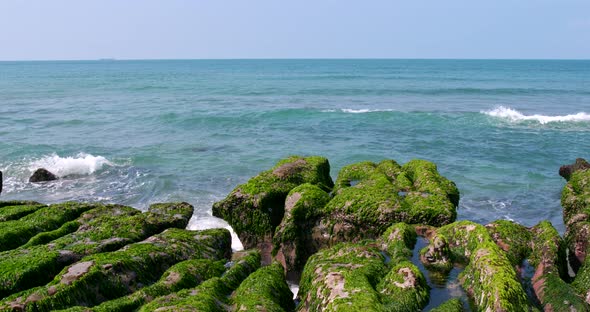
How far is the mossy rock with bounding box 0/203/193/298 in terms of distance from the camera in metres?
9.90

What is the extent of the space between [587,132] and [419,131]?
14.1m

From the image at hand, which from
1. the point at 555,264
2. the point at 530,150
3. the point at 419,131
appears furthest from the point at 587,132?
the point at 555,264

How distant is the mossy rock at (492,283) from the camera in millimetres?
8375

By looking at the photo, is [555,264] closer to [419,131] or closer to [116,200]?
[116,200]

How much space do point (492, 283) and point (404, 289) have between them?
1.70m

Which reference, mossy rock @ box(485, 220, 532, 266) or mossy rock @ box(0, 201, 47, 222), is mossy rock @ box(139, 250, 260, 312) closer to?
mossy rock @ box(485, 220, 532, 266)

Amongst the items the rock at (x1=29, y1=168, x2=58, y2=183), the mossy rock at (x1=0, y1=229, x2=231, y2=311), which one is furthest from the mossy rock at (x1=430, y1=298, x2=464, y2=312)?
the rock at (x1=29, y1=168, x2=58, y2=183)

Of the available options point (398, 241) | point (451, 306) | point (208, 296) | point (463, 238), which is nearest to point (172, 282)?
point (208, 296)

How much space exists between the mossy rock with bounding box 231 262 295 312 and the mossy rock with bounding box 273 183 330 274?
2.53 metres

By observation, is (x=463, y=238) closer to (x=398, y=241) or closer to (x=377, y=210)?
(x=398, y=241)

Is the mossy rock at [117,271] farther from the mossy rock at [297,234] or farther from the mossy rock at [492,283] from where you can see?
the mossy rock at [492,283]

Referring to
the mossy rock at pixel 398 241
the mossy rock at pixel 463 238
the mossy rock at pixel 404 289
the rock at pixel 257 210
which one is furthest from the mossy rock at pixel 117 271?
the mossy rock at pixel 463 238

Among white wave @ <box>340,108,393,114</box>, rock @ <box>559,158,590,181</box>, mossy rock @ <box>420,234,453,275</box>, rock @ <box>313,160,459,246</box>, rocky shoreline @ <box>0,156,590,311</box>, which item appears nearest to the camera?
rocky shoreline @ <box>0,156,590,311</box>

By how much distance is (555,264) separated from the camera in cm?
1022
